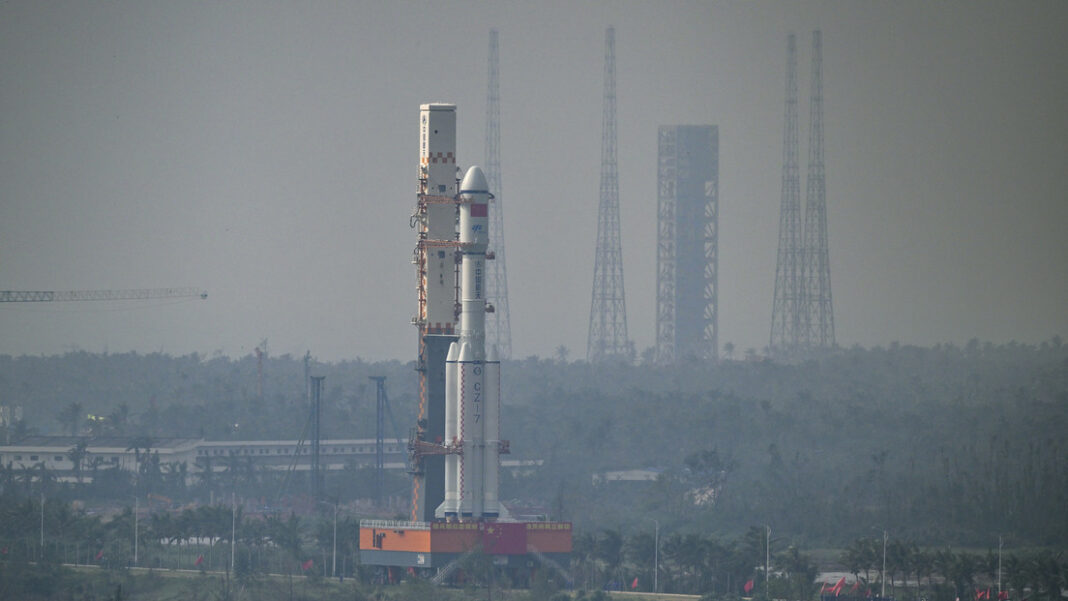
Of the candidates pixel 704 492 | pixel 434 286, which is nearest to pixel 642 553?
pixel 434 286

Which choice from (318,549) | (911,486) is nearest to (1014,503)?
(911,486)

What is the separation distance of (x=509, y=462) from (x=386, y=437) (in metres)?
18.3

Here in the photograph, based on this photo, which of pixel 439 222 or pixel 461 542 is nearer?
pixel 461 542

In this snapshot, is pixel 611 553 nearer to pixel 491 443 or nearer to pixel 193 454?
pixel 491 443

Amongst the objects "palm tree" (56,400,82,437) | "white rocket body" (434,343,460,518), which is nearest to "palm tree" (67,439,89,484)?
"palm tree" (56,400,82,437)

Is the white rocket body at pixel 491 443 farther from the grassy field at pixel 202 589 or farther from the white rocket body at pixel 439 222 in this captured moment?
the grassy field at pixel 202 589

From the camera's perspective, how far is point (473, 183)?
104m

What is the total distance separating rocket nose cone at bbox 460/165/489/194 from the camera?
10344cm

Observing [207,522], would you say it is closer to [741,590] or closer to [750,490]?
[741,590]

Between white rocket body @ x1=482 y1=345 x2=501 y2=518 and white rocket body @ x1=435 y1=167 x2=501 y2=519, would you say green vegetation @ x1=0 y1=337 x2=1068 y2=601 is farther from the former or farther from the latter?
white rocket body @ x1=435 y1=167 x2=501 y2=519

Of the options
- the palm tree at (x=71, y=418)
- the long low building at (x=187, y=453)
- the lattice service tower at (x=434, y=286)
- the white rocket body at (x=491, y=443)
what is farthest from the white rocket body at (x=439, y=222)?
the palm tree at (x=71, y=418)

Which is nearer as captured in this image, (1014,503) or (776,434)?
(1014,503)

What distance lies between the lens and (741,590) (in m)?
104

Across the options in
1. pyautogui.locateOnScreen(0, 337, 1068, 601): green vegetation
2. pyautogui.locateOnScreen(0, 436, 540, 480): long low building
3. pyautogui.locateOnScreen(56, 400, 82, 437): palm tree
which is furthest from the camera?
pyautogui.locateOnScreen(56, 400, 82, 437): palm tree
